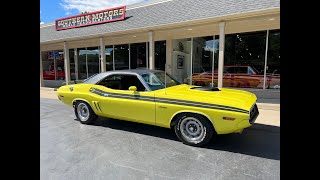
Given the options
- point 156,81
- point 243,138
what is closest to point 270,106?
point 243,138

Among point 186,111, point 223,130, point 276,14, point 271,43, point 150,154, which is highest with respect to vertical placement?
point 276,14

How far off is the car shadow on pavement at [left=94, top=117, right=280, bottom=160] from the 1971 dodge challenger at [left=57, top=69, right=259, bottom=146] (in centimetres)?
34

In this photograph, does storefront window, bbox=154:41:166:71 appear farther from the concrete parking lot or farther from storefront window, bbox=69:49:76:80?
storefront window, bbox=69:49:76:80

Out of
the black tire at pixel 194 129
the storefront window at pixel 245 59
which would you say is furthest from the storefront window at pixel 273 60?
the black tire at pixel 194 129

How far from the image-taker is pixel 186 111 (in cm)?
423

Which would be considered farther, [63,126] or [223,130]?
[63,126]

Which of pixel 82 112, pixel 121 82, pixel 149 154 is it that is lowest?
pixel 149 154

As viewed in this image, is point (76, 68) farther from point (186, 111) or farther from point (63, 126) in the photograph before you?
point (186, 111)

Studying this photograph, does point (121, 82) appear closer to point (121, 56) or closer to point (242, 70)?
point (242, 70)

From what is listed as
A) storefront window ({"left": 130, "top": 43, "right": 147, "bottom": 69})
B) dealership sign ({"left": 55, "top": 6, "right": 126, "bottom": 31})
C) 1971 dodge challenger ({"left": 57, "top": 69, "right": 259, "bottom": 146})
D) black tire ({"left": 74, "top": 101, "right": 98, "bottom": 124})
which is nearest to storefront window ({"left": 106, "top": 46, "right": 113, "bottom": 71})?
storefront window ({"left": 130, "top": 43, "right": 147, "bottom": 69})

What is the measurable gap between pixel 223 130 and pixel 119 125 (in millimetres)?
2874

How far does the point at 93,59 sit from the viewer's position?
15.0 metres

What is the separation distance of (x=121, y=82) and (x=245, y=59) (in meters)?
6.64
